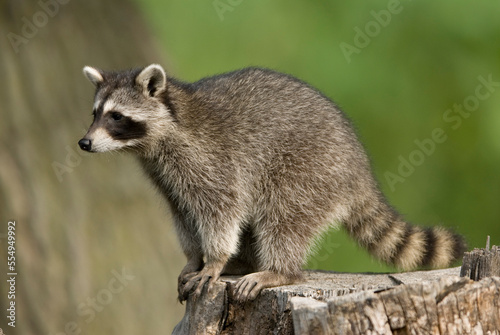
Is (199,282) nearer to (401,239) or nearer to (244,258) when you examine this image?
(244,258)

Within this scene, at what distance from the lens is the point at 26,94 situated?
7.35 meters

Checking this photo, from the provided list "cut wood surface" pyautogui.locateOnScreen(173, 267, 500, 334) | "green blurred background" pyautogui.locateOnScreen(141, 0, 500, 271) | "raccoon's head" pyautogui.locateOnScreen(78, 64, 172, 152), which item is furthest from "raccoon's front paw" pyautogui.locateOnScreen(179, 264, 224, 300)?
"green blurred background" pyautogui.locateOnScreen(141, 0, 500, 271)

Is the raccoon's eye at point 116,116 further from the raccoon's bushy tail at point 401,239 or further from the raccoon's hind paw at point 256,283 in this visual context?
the raccoon's bushy tail at point 401,239

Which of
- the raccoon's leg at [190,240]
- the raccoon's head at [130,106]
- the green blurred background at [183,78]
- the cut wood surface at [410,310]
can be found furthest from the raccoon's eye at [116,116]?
the cut wood surface at [410,310]

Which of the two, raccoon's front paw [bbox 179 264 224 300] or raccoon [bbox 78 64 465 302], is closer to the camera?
raccoon's front paw [bbox 179 264 224 300]

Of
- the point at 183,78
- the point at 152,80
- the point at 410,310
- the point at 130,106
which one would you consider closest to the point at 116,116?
the point at 130,106

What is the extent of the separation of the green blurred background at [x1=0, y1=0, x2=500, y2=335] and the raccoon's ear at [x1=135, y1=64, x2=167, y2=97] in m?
0.77

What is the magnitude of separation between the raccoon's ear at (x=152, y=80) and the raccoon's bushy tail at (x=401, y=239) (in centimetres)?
172

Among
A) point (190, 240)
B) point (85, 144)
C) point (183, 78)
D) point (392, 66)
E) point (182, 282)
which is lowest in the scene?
point (182, 282)

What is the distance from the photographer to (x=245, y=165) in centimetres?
553

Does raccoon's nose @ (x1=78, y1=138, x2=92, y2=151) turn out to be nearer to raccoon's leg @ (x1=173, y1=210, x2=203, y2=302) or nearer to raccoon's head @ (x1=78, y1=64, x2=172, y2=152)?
raccoon's head @ (x1=78, y1=64, x2=172, y2=152)

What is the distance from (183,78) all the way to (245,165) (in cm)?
415

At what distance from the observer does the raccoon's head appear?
5293mm

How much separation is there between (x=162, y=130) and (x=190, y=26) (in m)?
4.86
